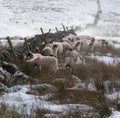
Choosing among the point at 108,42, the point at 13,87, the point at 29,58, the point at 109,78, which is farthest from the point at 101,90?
the point at 108,42

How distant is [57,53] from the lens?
1512cm

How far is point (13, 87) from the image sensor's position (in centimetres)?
810

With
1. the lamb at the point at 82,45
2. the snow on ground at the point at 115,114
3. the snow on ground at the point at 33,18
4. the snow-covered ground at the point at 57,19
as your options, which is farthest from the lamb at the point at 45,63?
the snow on ground at the point at 33,18

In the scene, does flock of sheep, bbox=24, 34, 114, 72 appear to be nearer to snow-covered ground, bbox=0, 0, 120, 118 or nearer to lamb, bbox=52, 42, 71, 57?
lamb, bbox=52, 42, 71, 57

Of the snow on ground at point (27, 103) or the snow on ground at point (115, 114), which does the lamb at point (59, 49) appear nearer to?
the snow on ground at point (27, 103)

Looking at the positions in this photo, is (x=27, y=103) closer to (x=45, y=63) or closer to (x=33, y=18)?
(x=45, y=63)

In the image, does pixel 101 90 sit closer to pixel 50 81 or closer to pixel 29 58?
pixel 50 81

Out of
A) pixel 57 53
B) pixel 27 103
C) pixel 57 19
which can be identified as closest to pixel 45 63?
pixel 27 103

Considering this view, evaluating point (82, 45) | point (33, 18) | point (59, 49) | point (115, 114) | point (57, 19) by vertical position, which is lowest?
point (57, 19)

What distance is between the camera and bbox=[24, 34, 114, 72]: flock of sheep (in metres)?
10.5

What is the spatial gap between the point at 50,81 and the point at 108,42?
487 inches

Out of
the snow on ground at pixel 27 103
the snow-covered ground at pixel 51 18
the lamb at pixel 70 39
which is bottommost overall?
the snow-covered ground at pixel 51 18

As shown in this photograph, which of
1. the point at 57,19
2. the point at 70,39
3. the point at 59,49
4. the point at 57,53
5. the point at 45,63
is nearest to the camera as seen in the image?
the point at 45,63

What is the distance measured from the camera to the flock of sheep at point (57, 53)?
34.4 ft
